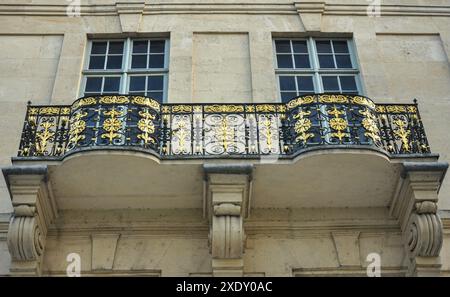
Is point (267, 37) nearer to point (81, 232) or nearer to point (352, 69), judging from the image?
point (352, 69)

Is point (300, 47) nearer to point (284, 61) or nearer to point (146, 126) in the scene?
point (284, 61)

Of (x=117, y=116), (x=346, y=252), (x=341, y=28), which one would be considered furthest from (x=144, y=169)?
(x=341, y=28)

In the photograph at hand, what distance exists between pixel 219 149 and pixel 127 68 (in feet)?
9.68

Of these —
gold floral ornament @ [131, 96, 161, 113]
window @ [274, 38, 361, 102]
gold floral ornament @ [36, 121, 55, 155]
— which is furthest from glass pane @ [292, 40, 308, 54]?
gold floral ornament @ [36, 121, 55, 155]

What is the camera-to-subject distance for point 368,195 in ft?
30.0

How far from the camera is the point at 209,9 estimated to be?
1195 cm

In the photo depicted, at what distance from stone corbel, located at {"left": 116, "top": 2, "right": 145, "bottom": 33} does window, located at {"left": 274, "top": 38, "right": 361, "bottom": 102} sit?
2278mm

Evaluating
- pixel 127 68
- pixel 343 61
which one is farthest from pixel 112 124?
pixel 343 61

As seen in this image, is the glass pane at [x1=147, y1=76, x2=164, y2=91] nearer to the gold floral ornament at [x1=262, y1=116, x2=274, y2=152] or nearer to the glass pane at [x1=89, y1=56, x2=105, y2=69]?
the glass pane at [x1=89, y1=56, x2=105, y2=69]

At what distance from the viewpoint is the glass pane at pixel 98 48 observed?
38.0 feet

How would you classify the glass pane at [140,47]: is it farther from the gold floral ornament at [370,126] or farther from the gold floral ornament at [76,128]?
the gold floral ornament at [370,126]

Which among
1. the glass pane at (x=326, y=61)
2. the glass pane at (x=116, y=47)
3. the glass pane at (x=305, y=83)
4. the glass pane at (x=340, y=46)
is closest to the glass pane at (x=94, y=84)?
the glass pane at (x=116, y=47)

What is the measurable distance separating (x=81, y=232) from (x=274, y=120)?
2848mm

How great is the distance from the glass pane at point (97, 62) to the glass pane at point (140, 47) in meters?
0.55
